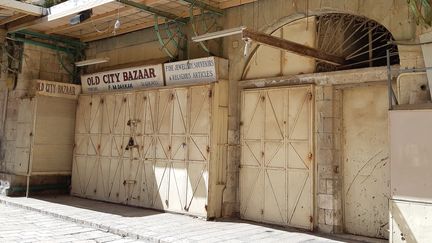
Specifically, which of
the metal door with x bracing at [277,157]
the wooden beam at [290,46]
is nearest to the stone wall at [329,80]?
the metal door with x bracing at [277,157]

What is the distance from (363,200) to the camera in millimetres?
7414

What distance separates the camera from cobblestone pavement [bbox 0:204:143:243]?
6852 millimetres

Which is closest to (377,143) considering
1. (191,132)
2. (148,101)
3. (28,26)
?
(191,132)

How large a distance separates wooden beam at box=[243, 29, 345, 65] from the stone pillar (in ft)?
1.87

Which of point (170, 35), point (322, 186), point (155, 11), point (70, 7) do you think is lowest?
point (322, 186)

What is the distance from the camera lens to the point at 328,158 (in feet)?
25.0

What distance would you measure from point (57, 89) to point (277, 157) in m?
6.92

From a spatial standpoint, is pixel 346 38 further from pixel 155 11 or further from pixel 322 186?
pixel 155 11

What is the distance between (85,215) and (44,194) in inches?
141

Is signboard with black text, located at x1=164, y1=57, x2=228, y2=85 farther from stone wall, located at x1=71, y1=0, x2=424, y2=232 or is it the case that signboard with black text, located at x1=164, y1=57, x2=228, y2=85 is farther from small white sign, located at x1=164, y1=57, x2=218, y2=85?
stone wall, located at x1=71, y1=0, x2=424, y2=232

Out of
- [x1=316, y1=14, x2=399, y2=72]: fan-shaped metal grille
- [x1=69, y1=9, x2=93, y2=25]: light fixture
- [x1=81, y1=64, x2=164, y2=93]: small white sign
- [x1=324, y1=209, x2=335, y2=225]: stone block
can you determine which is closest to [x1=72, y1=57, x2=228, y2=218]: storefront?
[x1=81, y1=64, x2=164, y2=93]: small white sign

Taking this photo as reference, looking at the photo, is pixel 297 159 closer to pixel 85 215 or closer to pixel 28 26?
pixel 85 215

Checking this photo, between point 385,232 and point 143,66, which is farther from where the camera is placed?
point 143,66

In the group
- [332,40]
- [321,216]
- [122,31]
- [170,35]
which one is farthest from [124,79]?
[321,216]
